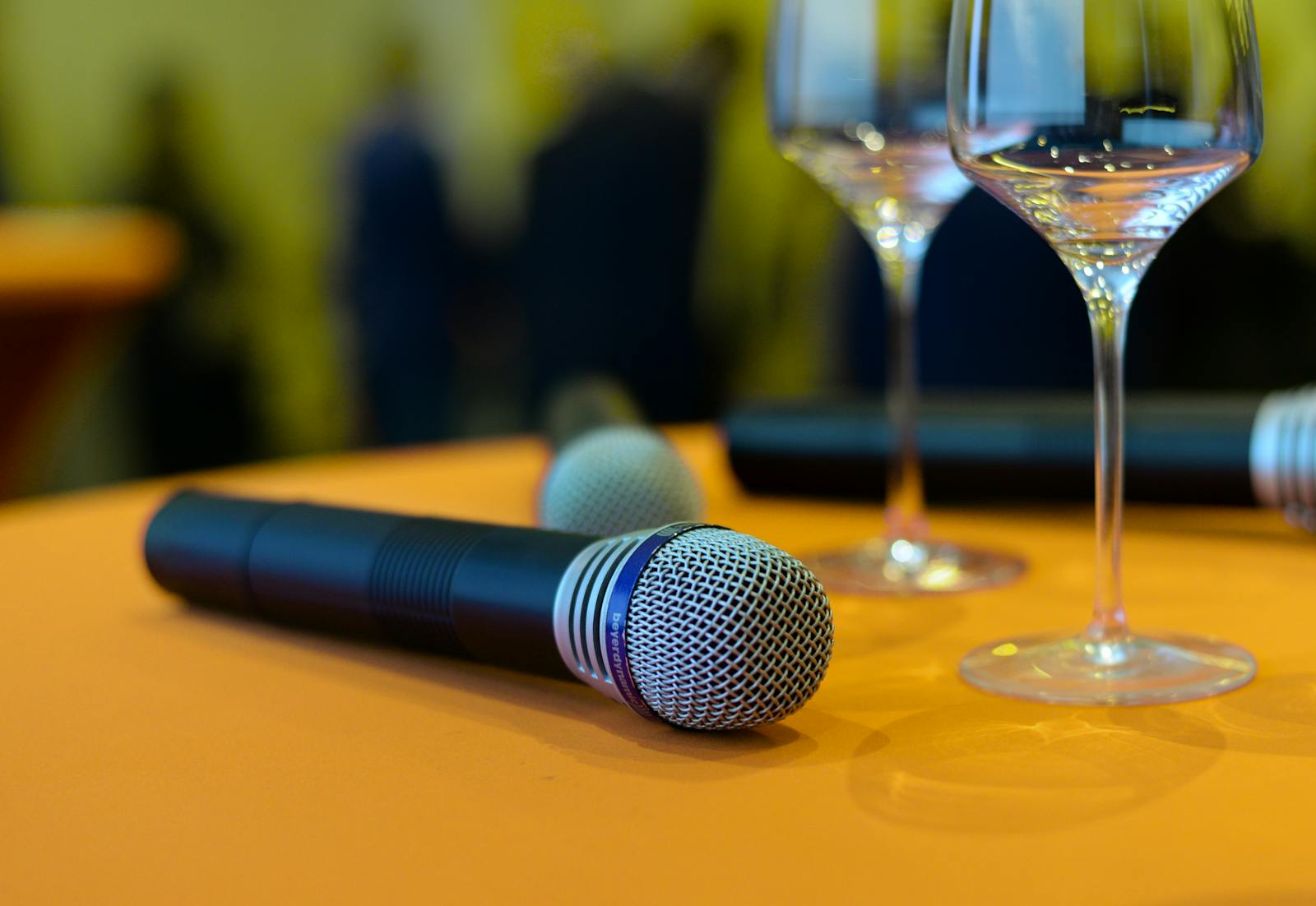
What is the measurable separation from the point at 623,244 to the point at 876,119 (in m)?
2.43

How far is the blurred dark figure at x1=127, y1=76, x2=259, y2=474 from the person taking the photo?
5.70 metres

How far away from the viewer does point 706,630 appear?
52 centimetres

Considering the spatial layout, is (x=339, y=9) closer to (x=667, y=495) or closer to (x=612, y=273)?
(x=612, y=273)

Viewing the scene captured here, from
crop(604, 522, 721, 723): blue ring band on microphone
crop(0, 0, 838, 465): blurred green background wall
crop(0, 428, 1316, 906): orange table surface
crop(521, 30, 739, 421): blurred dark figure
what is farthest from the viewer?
crop(0, 0, 838, 465): blurred green background wall

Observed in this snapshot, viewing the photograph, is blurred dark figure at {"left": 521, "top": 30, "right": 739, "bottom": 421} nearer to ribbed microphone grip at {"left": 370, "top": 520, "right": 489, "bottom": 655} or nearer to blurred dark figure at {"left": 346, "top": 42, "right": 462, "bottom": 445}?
blurred dark figure at {"left": 346, "top": 42, "right": 462, "bottom": 445}

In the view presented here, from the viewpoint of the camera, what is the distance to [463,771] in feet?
1.73

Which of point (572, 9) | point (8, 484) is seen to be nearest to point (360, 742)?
point (8, 484)

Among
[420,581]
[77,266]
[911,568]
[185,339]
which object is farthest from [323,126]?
[420,581]

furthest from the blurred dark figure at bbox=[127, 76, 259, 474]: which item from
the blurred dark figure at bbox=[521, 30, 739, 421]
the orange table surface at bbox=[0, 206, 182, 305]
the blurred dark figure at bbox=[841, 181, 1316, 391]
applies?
the blurred dark figure at bbox=[841, 181, 1316, 391]

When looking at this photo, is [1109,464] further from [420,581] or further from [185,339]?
[185,339]

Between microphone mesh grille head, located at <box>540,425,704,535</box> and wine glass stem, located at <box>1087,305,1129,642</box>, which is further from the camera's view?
microphone mesh grille head, located at <box>540,425,704,535</box>

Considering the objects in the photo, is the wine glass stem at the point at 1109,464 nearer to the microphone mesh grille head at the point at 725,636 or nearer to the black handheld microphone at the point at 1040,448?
the microphone mesh grille head at the point at 725,636

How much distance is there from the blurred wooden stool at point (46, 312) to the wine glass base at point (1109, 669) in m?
2.27

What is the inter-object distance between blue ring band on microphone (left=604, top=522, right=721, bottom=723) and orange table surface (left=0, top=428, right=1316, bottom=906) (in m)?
0.02
